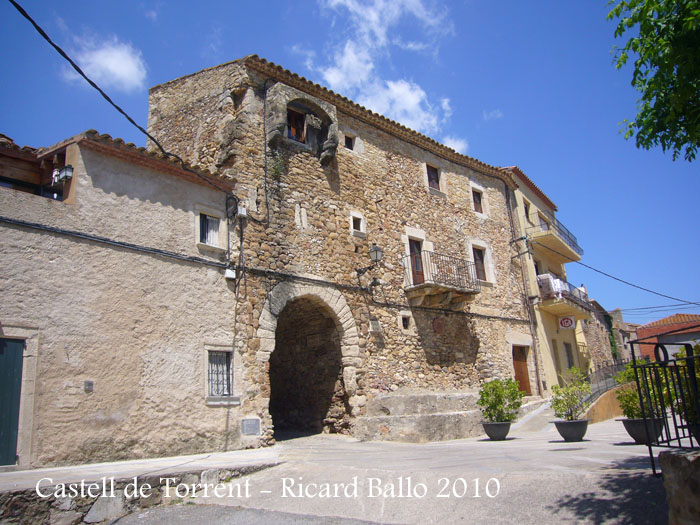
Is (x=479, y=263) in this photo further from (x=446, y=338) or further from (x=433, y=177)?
(x=446, y=338)

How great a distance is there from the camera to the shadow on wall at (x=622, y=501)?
4.59 metres

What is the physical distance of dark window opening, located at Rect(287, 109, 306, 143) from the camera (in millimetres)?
13587

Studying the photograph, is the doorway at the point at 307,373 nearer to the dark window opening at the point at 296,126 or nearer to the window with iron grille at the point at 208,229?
the window with iron grille at the point at 208,229

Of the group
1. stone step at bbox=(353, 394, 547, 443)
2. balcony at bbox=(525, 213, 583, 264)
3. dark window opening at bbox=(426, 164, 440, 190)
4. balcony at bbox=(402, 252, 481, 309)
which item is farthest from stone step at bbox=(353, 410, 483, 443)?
balcony at bbox=(525, 213, 583, 264)

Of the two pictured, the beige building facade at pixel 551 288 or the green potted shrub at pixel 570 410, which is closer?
the green potted shrub at pixel 570 410

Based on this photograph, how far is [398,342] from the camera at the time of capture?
1412 centimetres

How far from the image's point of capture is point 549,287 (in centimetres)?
2039

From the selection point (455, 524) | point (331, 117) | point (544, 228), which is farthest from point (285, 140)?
point (544, 228)

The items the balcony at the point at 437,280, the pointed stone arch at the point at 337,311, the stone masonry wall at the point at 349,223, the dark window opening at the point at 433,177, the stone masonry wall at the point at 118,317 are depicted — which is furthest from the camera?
the dark window opening at the point at 433,177

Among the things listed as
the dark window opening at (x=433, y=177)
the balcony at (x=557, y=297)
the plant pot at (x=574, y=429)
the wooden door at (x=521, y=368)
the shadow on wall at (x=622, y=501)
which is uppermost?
the dark window opening at (x=433, y=177)

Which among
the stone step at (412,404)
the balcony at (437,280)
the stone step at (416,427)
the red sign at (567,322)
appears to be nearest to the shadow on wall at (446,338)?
the balcony at (437,280)

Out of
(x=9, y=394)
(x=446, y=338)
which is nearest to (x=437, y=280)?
(x=446, y=338)

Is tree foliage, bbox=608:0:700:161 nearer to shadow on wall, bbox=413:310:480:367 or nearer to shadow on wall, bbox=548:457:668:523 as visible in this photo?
shadow on wall, bbox=548:457:668:523

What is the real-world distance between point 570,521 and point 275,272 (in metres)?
8.18
